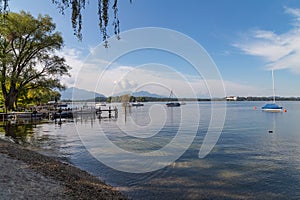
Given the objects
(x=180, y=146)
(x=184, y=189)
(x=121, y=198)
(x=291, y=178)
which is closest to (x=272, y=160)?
(x=291, y=178)

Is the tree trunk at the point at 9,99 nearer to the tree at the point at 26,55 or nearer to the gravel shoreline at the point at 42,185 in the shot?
the tree at the point at 26,55

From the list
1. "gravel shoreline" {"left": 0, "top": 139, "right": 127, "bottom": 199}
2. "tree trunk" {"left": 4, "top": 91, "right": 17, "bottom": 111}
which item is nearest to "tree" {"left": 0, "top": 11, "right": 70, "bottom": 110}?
"tree trunk" {"left": 4, "top": 91, "right": 17, "bottom": 111}

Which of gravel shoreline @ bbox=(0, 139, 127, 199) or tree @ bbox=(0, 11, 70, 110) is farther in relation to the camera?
tree @ bbox=(0, 11, 70, 110)

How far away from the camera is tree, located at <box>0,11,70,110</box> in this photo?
38188 millimetres

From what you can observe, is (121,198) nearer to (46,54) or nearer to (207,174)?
(207,174)

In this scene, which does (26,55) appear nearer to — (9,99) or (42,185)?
(9,99)

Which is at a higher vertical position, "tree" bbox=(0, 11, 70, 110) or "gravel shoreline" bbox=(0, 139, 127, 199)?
"tree" bbox=(0, 11, 70, 110)

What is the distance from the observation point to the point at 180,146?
59.7 ft

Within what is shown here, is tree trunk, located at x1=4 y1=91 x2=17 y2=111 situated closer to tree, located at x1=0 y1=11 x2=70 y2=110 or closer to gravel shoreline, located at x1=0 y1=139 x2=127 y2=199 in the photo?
tree, located at x1=0 y1=11 x2=70 y2=110

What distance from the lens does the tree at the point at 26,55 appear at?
38188 mm

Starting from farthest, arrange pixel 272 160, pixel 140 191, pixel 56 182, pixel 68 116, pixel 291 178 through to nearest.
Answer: pixel 68 116, pixel 272 160, pixel 291 178, pixel 140 191, pixel 56 182

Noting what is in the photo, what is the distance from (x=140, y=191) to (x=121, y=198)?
1256 millimetres

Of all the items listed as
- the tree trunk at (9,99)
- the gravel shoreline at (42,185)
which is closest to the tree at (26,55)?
the tree trunk at (9,99)

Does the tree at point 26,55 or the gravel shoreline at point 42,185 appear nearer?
the gravel shoreline at point 42,185
